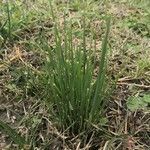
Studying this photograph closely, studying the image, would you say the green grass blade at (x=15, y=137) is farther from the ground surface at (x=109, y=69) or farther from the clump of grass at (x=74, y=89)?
the clump of grass at (x=74, y=89)

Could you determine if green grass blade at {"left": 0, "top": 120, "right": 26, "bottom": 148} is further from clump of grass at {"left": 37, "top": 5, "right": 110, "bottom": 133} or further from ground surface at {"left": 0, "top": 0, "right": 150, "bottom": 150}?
clump of grass at {"left": 37, "top": 5, "right": 110, "bottom": 133}

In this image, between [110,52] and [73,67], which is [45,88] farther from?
[110,52]

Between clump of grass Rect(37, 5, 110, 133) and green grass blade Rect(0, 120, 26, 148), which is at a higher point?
clump of grass Rect(37, 5, 110, 133)

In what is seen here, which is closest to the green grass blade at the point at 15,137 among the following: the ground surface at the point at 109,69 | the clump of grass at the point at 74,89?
the ground surface at the point at 109,69

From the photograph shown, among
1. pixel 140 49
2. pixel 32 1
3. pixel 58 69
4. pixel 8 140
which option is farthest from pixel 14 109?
pixel 32 1

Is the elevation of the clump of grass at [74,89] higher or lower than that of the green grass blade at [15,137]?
higher

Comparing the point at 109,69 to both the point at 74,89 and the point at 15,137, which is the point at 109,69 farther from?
the point at 15,137

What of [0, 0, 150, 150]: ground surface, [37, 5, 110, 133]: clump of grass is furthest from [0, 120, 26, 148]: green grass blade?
[37, 5, 110, 133]: clump of grass

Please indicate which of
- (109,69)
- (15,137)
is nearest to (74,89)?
(15,137)
